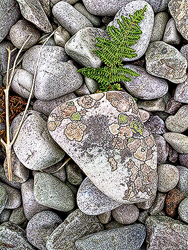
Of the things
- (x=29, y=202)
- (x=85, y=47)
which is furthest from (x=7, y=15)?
(x=29, y=202)

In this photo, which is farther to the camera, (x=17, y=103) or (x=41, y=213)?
(x=17, y=103)

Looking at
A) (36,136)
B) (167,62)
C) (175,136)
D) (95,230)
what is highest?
(36,136)

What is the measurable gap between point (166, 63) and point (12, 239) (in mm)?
3750

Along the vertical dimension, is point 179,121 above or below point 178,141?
above

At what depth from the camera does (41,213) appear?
3.90 meters

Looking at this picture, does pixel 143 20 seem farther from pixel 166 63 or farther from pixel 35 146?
pixel 35 146

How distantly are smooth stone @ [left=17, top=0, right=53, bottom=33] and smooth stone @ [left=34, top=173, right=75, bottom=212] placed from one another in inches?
98.4

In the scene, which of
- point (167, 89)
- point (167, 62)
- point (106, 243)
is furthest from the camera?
point (167, 89)

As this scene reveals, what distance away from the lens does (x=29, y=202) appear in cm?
397

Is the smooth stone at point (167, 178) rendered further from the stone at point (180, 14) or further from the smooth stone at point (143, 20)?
the stone at point (180, 14)

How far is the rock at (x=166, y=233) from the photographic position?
3.55m

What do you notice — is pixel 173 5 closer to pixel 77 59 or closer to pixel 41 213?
pixel 77 59

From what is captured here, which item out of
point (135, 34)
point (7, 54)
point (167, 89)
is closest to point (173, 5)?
point (135, 34)

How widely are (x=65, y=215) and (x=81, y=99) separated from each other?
6.78ft
